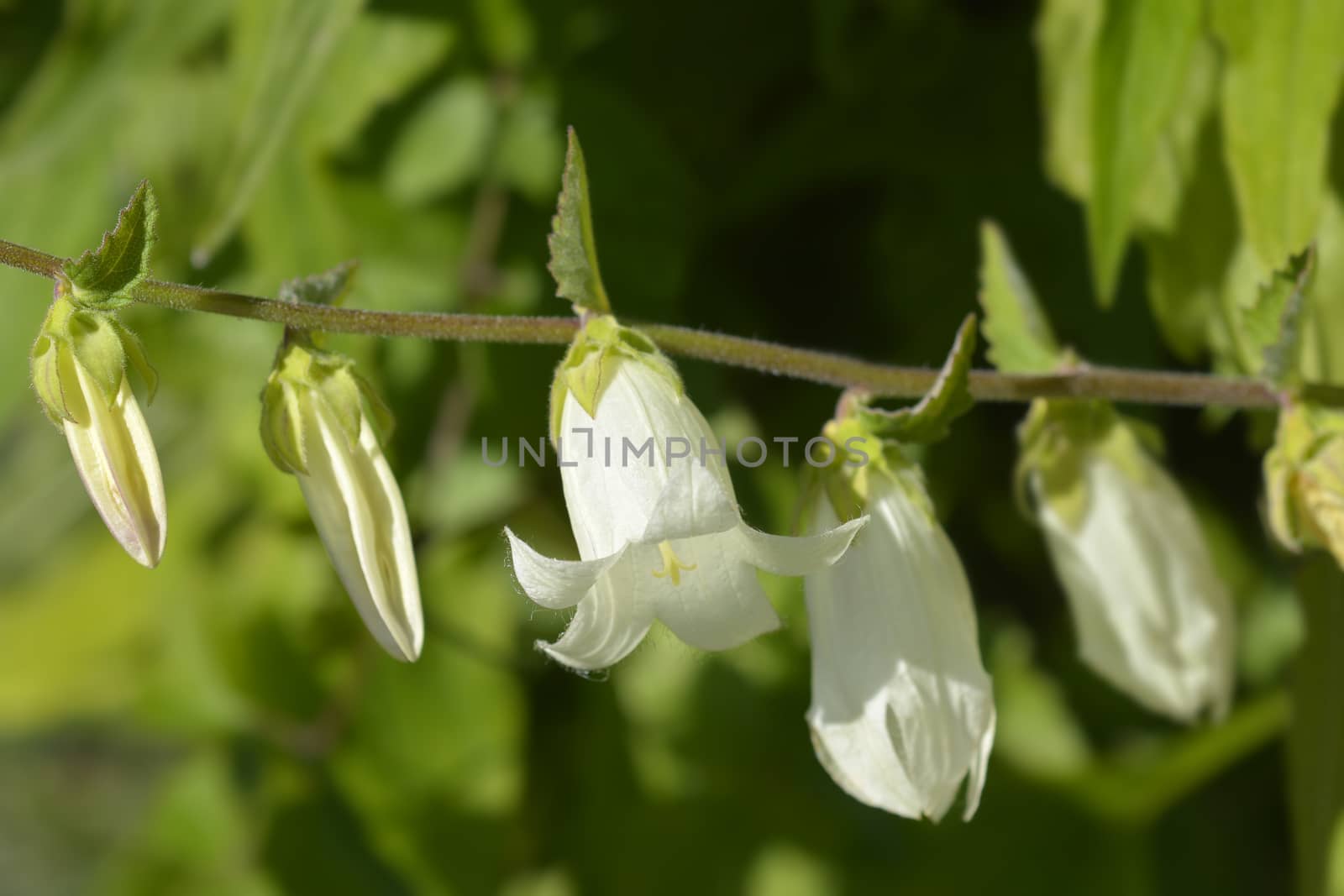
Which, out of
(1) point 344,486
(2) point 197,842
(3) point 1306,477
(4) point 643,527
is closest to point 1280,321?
(3) point 1306,477

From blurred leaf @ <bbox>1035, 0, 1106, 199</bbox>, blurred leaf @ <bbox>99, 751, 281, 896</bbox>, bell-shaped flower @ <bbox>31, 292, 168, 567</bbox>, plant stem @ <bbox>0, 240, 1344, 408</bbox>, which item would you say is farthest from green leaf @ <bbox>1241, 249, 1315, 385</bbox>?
blurred leaf @ <bbox>99, 751, 281, 896</bbox>

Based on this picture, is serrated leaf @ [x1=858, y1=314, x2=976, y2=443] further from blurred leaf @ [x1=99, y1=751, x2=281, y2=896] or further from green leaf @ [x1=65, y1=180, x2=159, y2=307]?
blurred leaf @ [x1=99, y1=751, x2=281, y2=896]

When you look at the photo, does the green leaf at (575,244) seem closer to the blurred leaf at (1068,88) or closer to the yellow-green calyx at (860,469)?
the yellow-green calyx at (860,469)

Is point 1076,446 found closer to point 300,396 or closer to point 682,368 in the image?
point 682,368

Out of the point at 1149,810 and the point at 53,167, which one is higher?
the point at 53,167

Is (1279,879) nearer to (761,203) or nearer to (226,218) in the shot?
(761,203)

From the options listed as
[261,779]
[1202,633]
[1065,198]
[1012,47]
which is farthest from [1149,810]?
[261,779]
